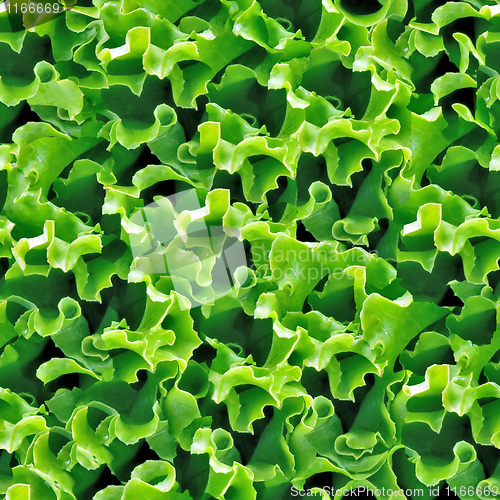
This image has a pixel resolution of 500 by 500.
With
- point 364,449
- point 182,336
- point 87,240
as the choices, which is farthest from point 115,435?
point 364,449

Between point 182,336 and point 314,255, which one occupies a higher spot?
point 314,255

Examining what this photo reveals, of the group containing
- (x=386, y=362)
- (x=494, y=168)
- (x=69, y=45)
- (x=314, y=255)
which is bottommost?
A: (x=386, y=362)

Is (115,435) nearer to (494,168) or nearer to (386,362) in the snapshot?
(386,362)

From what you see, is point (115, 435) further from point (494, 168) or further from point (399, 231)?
point (494, 168)

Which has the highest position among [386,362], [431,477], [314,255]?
[314,255]

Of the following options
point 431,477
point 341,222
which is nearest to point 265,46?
point 341,222

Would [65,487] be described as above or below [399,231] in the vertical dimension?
below
